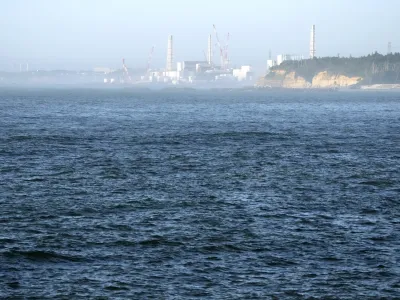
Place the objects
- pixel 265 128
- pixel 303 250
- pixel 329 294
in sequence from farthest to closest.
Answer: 1. pixel 265 128
2. pixel 303 250
3. pixel 329 294

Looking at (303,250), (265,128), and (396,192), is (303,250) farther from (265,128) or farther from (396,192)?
(265,128)

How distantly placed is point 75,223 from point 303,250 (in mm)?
9301

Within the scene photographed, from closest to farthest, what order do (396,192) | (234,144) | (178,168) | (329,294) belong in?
1. (329,294)
2. (396,192)
3. (178,168)
4. (234,144)

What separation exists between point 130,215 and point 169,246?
5.32 m

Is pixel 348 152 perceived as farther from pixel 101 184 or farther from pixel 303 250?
pixel 303 250

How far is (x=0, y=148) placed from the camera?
55250 millimetres

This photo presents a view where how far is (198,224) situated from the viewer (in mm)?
27281

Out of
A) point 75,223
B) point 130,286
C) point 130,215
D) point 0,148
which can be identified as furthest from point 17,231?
point 0,148

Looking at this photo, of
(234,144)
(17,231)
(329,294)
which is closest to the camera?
(329,294)

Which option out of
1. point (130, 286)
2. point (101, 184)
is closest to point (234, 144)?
point (101, 184)

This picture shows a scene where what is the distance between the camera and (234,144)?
6206 cm

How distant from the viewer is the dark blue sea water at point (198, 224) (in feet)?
65.1

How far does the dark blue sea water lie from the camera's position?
19.8 meters

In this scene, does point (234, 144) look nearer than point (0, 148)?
No
